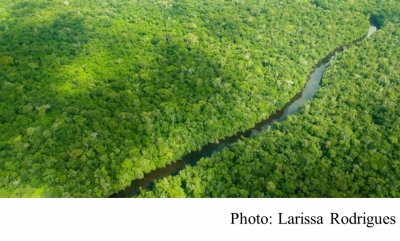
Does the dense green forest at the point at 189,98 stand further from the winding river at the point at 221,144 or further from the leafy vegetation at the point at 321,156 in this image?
the winding river at the point at 221,144

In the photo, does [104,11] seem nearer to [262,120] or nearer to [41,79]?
[41,79]

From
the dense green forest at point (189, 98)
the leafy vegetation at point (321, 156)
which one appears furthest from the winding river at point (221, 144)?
the leafy vegetation at point (321, 156)

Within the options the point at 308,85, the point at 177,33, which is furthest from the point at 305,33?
the point at 177,33

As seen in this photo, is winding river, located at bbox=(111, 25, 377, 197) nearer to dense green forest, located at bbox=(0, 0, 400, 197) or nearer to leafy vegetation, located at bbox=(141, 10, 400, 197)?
dense green forest, located at bbox=(0, 0, 400, 197)

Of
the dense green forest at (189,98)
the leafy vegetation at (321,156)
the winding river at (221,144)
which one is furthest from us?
the winding river at (221,144)

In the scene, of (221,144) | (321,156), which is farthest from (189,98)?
(321,156)

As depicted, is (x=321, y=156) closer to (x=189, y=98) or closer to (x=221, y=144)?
(x=221, y=144)
